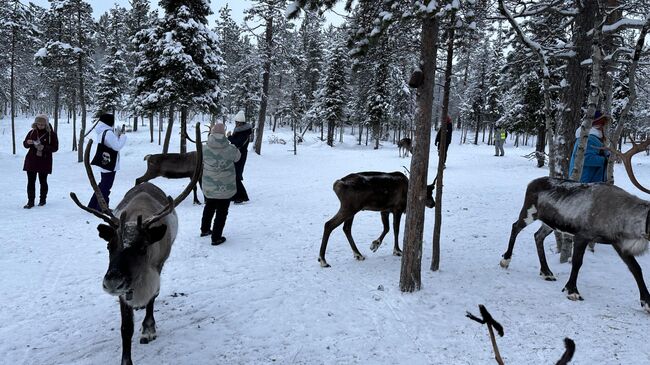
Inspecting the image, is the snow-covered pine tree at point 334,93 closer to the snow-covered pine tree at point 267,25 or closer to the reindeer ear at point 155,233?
the snow-covered pine tree at point 267,25

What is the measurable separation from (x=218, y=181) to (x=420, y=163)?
4324 millimetres

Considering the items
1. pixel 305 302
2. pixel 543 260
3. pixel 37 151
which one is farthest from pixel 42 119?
pixel 543 260

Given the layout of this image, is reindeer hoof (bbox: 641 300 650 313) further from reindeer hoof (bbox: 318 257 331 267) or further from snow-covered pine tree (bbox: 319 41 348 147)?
snow-covered pine tree (bbox: 319 41 348 147)

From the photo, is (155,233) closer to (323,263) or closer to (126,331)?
(126,331)

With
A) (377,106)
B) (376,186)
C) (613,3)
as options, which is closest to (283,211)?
(376,186)

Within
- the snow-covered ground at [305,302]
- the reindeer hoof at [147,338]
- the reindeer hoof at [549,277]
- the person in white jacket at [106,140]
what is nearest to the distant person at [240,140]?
the snow-covered ground at [305,302]

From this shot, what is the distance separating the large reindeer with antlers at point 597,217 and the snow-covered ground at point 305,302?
0.49 meters

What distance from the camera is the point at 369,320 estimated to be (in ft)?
14.9

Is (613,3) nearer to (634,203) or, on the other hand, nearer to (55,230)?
(634,203)

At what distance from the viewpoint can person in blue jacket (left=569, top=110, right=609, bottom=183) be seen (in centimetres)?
668

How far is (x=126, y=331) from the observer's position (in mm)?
3545

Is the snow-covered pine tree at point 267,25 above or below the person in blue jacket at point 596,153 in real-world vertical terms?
above

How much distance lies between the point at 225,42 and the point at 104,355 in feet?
186

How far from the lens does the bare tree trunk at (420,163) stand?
498cm
